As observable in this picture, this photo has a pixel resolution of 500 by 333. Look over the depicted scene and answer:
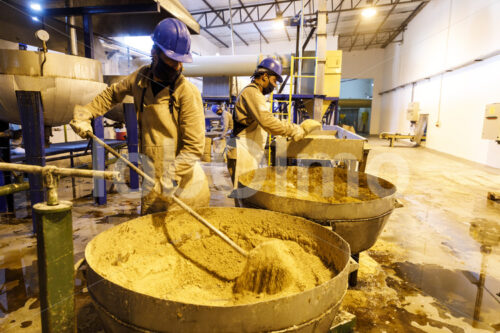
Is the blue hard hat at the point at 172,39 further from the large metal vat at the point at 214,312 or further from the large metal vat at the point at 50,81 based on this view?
the large metal vat at the point at 50,81

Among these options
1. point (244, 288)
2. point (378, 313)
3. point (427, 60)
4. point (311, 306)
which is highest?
point (427, 60)

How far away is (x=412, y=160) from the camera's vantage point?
917 cm

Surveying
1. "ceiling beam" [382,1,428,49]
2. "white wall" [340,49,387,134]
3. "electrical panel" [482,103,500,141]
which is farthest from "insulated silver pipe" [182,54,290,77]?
"white wall" [340,49,387,134]

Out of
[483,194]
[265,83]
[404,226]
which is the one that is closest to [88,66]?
[265,83]

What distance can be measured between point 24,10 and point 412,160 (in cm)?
1000

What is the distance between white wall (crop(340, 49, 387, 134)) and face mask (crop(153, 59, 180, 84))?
19365 mm

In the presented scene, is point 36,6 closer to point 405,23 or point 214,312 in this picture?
point 214,312

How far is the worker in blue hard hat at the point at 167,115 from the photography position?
77.2 inches

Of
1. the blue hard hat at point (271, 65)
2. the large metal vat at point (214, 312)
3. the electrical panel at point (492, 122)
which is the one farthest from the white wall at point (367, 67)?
the large metal vat at point (214, 312)

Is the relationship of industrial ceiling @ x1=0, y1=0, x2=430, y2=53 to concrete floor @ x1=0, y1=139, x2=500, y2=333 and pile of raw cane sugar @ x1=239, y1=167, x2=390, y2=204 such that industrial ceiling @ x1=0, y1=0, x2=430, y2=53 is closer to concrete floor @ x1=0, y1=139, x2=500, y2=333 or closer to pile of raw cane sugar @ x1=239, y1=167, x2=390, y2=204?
pile of raw cane sugar @ x1=239, y1=167, x2=390, y2=204

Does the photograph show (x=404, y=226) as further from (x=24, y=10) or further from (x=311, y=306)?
(x=24, y=10)

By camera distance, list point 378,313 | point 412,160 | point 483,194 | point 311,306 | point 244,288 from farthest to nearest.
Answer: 1. point 412,160
2. point 483,194
3. point 378,313
4. point 244,288
5. point 311,306

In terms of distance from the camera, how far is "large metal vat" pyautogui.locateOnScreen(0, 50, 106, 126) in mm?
2705

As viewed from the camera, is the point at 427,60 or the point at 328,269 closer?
the point at 328,269
